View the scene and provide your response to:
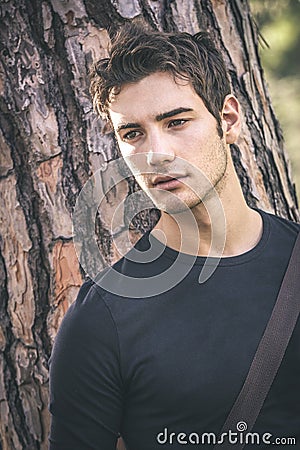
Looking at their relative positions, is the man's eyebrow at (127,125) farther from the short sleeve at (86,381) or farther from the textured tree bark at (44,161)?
the short sleeve at (86,381)

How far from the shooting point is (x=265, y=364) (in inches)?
72.2

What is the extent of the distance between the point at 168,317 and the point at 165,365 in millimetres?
129

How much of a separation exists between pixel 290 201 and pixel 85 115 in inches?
32.7

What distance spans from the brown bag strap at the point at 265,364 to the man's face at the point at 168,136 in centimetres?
37

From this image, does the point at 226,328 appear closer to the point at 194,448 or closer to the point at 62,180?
the point at 194,448

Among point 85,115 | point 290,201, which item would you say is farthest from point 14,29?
point 290,201

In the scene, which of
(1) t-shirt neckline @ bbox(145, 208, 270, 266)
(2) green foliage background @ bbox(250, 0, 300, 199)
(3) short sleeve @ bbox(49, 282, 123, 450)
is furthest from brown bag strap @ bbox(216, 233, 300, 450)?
(2) green foliage background @ bbox(250, 0, 300, 199)

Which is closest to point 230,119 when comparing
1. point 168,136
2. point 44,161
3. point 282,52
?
point 168,136

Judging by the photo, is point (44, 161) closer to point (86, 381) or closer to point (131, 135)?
point (131, 135)

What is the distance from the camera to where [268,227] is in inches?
80.8

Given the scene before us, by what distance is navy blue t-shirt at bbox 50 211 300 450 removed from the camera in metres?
1.84

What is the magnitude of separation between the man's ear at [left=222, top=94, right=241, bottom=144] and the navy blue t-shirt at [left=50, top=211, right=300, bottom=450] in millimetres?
414

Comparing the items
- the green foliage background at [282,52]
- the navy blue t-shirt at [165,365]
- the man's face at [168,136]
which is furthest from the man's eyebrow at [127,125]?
the green foliage background at [282,52]

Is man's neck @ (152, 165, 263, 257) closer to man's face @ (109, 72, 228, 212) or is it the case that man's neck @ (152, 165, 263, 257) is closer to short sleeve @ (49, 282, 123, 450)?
man's face @ (109, 72, 228, 212)
